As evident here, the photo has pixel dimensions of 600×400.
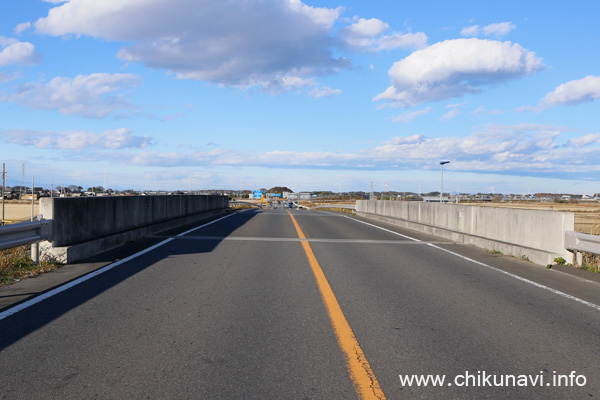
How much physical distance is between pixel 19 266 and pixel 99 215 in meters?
3.02

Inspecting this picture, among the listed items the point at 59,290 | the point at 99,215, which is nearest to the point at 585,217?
the point at 99,215

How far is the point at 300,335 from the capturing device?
5.20 meters

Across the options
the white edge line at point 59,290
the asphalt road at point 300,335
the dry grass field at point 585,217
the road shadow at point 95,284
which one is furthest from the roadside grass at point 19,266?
the dry grass field at point 585,217

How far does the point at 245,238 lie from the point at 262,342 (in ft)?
33.1

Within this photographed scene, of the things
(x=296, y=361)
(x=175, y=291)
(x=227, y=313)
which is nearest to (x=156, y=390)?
(x=296, y=361)

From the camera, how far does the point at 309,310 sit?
6.27m

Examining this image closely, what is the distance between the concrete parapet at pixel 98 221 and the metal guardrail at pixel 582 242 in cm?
1005

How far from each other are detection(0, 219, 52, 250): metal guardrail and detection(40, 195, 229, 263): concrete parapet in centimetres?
20

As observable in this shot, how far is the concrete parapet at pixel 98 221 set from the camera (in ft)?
31.0

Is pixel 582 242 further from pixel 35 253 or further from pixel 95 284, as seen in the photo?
pixel 35 253

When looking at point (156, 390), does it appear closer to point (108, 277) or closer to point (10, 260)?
point (108, 277)

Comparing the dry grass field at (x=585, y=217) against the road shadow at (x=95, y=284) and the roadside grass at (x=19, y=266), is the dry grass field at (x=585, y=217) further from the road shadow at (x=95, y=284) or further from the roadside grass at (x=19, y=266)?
the roadside grass at (x=19, y=266)

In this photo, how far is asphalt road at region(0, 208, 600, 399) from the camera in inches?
155

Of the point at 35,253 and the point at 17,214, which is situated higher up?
the point at 35,253
